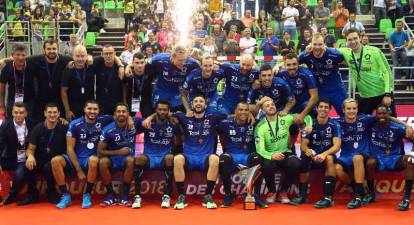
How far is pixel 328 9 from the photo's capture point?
59.0ft

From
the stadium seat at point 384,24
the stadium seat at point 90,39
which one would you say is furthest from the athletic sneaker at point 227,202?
the stadium seat at point 384,24

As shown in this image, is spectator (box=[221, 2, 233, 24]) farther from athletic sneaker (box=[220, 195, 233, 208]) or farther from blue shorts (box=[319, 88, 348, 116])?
athletic sneaker (box=[220, 195, 233, 208])

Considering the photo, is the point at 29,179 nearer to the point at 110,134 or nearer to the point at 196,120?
the point at 110,134

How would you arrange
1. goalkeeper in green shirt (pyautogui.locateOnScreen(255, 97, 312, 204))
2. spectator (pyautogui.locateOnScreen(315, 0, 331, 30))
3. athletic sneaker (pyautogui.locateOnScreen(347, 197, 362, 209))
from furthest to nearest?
1. spectator (pyautogui.locateOnScreen(315, 0, 331, 30))
2. goalkeeper in green shirt (pyautogui.locateOnScreen(255, 97, 312, 204))
3. athletic sneaker (pyautogui.locateOnScreen(347, 197, 362, 209))

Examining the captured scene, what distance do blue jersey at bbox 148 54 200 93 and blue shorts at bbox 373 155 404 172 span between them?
8.48 feet

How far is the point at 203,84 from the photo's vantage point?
855 cm

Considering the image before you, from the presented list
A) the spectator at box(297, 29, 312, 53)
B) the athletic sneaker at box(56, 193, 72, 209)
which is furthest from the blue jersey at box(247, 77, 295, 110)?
the spectator at box(297, 29, 312, 53)

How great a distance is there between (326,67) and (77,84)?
3.22 meters

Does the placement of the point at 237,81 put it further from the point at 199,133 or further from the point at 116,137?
the point at 116,137

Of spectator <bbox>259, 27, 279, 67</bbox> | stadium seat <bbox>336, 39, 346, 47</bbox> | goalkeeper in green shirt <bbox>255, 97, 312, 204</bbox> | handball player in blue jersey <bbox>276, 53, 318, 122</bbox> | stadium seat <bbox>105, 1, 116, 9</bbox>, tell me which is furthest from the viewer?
stadium seat <bbox>105, 1, 116, 9</bbox>

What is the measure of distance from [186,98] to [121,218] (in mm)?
1927

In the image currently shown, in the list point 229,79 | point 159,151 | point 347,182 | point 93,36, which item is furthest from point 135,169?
point 93,36

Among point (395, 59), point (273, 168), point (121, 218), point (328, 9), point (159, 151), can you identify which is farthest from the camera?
point (328, 9)

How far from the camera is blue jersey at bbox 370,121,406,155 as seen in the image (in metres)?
8.05
